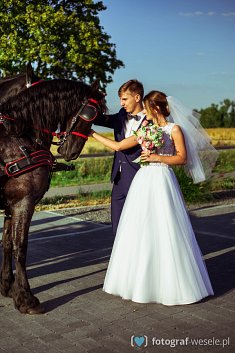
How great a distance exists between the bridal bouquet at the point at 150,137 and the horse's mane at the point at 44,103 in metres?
0.73

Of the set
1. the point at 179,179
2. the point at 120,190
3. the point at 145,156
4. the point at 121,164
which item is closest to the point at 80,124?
the point at 145,156

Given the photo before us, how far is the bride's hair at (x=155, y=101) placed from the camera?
4.92 meters

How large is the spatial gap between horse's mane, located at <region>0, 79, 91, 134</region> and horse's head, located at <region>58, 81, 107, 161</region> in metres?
0.06

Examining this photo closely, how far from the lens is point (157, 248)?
4891 millimetres

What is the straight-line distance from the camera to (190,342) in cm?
393

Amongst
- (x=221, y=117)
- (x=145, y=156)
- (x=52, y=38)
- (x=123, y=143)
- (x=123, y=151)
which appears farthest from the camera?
(x=221, y=117)

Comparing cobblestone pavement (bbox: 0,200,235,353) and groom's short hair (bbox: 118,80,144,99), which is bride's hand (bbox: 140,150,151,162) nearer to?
groom's short hair (bbox: 118,80,144,99)

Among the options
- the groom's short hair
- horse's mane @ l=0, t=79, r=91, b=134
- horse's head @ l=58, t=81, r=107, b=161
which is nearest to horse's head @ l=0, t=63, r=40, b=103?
horse's mane @ l=0, t=79, r=91, b=134

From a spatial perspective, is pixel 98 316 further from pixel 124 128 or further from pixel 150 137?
pixel 124 128

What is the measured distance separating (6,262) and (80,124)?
174 cm

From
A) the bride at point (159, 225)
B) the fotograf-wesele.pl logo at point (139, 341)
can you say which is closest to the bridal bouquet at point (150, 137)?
the bride at point (159, 225)

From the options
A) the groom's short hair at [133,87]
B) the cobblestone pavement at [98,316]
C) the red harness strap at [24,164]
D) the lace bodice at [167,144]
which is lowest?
the cobblestone pavement at [98,316]

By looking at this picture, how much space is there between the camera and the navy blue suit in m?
5.45

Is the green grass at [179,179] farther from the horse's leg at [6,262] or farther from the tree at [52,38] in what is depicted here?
the tree at [52,38]
